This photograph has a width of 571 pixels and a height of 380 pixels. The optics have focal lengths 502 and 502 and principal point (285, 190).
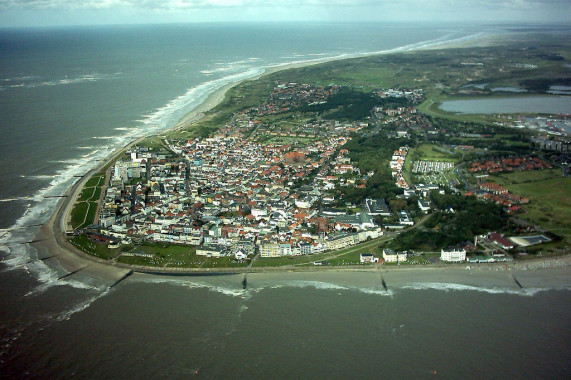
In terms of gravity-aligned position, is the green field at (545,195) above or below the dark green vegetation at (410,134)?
below

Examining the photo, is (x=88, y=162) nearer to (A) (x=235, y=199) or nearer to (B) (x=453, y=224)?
(A) (x=235, y=199)

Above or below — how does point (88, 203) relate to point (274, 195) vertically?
above

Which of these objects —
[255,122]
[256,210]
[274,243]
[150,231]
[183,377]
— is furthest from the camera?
[255,122]

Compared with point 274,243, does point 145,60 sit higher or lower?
higher

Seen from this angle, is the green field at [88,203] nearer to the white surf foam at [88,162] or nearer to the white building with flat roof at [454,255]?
the white surf foam at [88,162]

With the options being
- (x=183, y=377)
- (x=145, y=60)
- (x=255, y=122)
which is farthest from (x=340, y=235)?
(x=145, y=60)

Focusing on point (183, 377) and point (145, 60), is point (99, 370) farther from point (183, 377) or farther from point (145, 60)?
point (145, 60)

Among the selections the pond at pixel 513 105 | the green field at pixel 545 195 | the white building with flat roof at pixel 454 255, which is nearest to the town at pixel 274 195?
the white building with flat roof at pixel 454 255

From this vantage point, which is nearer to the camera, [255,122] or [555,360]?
[555,360]

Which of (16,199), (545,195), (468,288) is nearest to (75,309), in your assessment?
(16,199)
